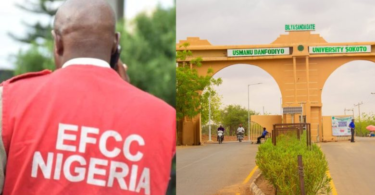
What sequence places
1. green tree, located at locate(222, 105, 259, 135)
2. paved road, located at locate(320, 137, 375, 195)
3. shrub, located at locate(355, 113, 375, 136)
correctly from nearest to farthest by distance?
paved road, located at locate(320, 137, 375, 195), shrub, located at locate(355, 113, 375, 136), green tree, located at locate(222, 105, 259, 135)

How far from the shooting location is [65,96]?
0.53 metres

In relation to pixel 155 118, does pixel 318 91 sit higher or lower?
higher

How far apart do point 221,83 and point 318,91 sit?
1.82m

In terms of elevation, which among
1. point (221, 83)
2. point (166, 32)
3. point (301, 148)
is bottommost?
point (301, 148)

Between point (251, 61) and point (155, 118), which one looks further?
point (251, 61)

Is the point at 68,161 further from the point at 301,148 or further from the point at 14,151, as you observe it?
the point at 301,148

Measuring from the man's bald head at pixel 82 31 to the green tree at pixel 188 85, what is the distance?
3.89m

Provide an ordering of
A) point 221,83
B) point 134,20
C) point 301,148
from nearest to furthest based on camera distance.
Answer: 1. point 134,20
2. point 301,148
3. point 221,83

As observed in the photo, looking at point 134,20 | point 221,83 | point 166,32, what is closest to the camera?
point 166,32

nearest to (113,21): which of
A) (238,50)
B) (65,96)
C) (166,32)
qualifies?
(65,96)

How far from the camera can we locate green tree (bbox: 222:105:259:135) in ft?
18.9

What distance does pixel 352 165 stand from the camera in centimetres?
497

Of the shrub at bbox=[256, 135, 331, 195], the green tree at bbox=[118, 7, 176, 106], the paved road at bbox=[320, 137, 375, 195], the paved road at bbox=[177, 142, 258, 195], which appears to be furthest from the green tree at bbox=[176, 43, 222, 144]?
the green tree at bbox=[118, 7, 176, 106]

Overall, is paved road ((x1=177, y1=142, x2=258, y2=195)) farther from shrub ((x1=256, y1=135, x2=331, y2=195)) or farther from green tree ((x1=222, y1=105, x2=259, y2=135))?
shrub ((x1=256, y1=135, x2=331, y2=195))
